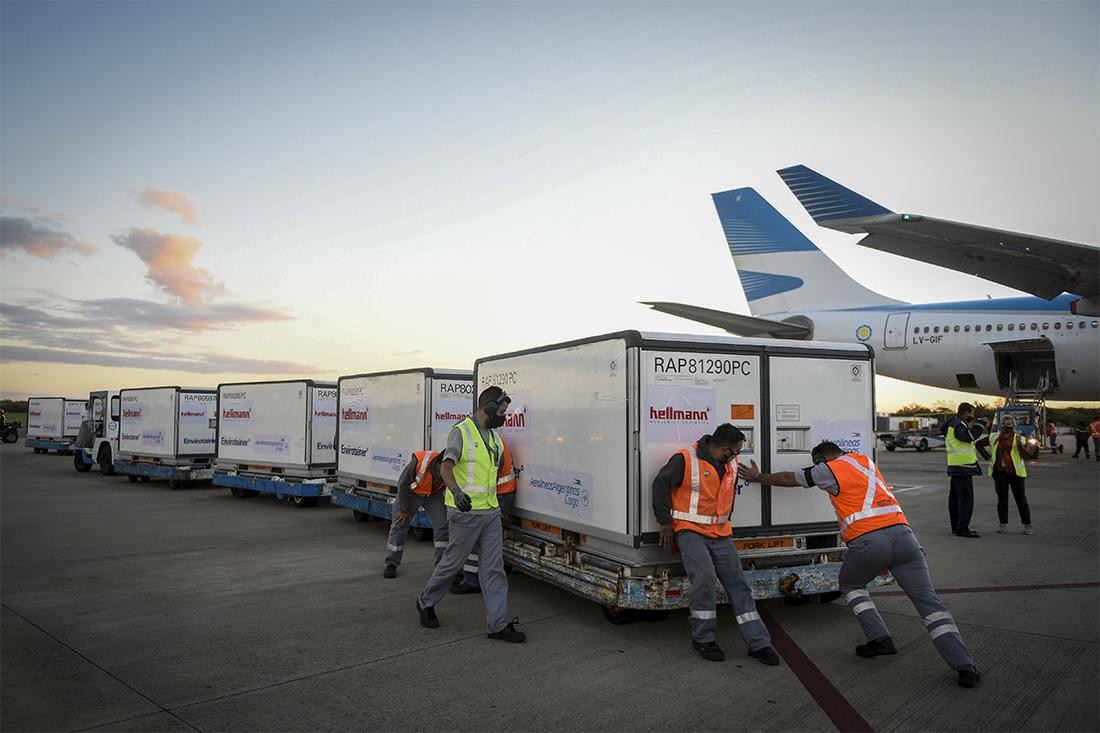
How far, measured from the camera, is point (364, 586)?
775 cm

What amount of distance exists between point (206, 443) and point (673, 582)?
16.8 m

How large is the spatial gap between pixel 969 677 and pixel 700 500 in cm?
205

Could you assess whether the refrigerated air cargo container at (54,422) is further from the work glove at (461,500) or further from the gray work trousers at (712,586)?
the gray work trousers at (712,586)

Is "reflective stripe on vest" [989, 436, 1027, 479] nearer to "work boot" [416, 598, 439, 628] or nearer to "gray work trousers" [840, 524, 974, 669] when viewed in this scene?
"gray work trousers" [840, 524, 974, 669]

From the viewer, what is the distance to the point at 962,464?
414 inches

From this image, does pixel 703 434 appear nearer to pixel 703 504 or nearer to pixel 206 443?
pixel 703 504

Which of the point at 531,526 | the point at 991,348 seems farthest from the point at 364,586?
the point at 991,348

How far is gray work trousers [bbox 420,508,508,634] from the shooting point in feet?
19.4

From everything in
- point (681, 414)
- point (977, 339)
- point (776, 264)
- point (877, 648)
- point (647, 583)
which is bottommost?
point (877, 648)

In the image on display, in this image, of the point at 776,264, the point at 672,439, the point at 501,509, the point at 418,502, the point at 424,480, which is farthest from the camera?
the point at 776,264

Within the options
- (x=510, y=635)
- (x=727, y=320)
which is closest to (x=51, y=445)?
(x=727, y=320)

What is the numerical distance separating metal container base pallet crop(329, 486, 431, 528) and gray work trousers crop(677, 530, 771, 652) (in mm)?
5624

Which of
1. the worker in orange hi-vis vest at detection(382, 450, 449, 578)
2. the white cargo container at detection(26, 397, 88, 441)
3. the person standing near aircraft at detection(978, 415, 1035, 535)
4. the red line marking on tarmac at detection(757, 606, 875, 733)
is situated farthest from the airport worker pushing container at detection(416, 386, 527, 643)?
the white cargo container at detection(26, 397, 88, 441)

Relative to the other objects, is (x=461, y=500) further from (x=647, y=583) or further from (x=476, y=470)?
(x=647, y=583)
